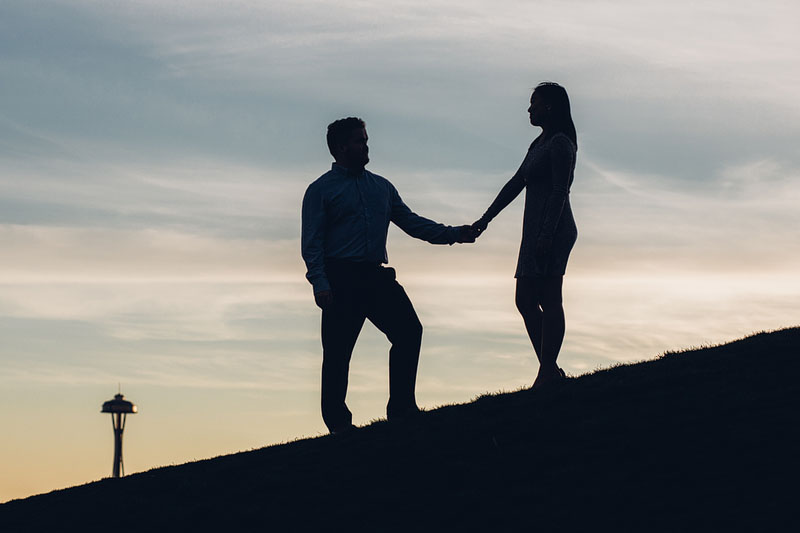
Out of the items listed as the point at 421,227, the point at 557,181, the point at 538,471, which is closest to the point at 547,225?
the point at 557,181

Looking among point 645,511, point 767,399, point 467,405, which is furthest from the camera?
point 467,405

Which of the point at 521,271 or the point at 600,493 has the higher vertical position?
the point at 521,271

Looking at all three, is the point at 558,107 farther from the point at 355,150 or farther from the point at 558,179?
the point at 355,150

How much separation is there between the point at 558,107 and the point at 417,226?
74.0 inches

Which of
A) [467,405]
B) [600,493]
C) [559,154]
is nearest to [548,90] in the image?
[559,154]

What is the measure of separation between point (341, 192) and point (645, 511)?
14.6 ft

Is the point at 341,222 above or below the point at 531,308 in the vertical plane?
above

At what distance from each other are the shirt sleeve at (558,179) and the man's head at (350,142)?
1.77 m

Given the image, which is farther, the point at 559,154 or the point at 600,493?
the point at 559,154

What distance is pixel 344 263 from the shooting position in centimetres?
1030

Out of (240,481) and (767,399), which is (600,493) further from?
(240,481)

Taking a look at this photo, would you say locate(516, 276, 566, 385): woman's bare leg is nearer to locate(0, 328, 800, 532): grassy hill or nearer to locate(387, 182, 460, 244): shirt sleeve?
locate(0, 328, 800, 532): grassy hill

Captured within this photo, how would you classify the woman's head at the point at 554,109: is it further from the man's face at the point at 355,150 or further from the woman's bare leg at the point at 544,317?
the man's face at the point at 355,150

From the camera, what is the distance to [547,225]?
33.2 ft
